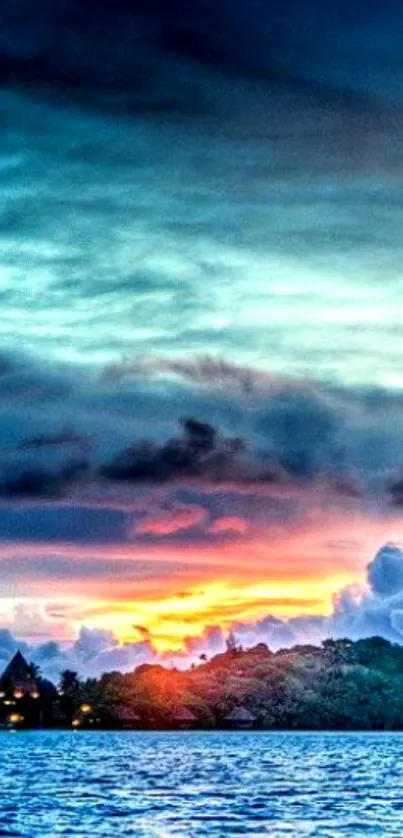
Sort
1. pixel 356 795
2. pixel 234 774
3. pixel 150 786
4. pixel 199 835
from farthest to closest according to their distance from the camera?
pixel 234 774 → pixel 150 786 → pixel 356 795 → pixel 199 835

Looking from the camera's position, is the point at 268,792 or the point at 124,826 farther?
the point at 268,792

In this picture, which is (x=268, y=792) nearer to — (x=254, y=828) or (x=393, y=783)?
(x=393, y=783)

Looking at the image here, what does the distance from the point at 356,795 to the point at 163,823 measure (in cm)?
3483

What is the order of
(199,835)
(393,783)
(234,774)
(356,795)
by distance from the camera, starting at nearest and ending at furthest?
(199,835) < (356,795) < (393,783) < (234,774)

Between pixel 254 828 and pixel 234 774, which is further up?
pixel 234 774

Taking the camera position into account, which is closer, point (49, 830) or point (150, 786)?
point (49, 830)

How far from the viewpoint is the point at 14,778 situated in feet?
557

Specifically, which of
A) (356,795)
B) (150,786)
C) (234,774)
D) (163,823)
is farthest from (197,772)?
(163,823)

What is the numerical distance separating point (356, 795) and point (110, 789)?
73.7ft

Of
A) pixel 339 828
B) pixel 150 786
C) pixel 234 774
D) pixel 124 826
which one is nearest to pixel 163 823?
pixel 124 826

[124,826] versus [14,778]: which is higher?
[14,778]

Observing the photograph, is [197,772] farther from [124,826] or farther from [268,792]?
[124,826]

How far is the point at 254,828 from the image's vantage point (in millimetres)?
103000

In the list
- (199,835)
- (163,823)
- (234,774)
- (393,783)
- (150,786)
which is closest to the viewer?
(199,835)
